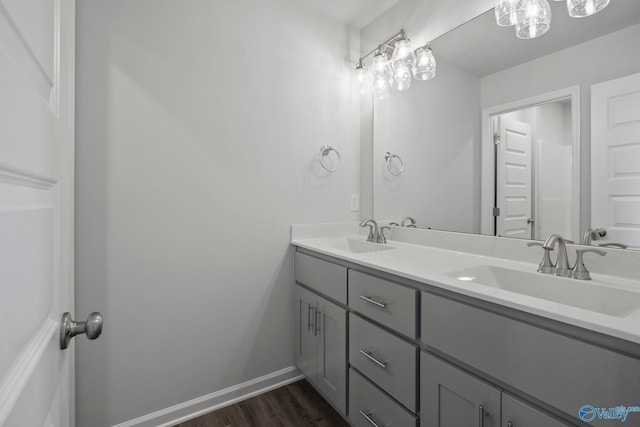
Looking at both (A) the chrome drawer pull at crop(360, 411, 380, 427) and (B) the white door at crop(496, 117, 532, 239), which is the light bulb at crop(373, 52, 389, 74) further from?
(A) the chrome drawer pull at crop(360, 411, 380, 427)

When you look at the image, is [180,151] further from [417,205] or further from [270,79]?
[417,205]

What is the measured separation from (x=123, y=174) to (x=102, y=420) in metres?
1.15

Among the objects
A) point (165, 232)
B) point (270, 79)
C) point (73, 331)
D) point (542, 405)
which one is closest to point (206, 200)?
point (165, 232)

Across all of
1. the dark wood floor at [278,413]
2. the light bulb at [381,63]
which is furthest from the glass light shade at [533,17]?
the dark wood floor at [278,413]

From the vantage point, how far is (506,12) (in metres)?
1.27

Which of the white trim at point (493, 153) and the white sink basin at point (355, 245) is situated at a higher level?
the white trim at point (493, 153)

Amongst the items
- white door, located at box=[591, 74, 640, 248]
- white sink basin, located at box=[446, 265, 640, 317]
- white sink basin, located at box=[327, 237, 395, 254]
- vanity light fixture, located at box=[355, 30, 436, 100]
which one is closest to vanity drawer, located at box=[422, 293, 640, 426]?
white sink basin, located at box=[446, 265, 640, 317]

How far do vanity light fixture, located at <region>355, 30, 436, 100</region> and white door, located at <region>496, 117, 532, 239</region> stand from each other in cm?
58

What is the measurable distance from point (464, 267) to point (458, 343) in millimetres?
414

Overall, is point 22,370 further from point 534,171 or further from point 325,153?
point 325,153

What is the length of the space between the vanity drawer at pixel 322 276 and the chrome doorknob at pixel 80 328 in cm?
100

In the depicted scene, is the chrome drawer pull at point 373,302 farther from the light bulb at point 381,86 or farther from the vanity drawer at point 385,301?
the light bulb at point 381,86

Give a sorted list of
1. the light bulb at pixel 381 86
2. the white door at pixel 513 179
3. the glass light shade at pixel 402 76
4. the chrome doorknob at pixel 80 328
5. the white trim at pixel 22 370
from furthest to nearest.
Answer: the light bulb at pixel 381 86
the glass light shade at pixel 402 76
the white door at pixel 513 179
the chrome doorknob at pixel 80 328
the white trim at pixel 22 370

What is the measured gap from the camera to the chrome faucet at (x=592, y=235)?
42.9 inches
